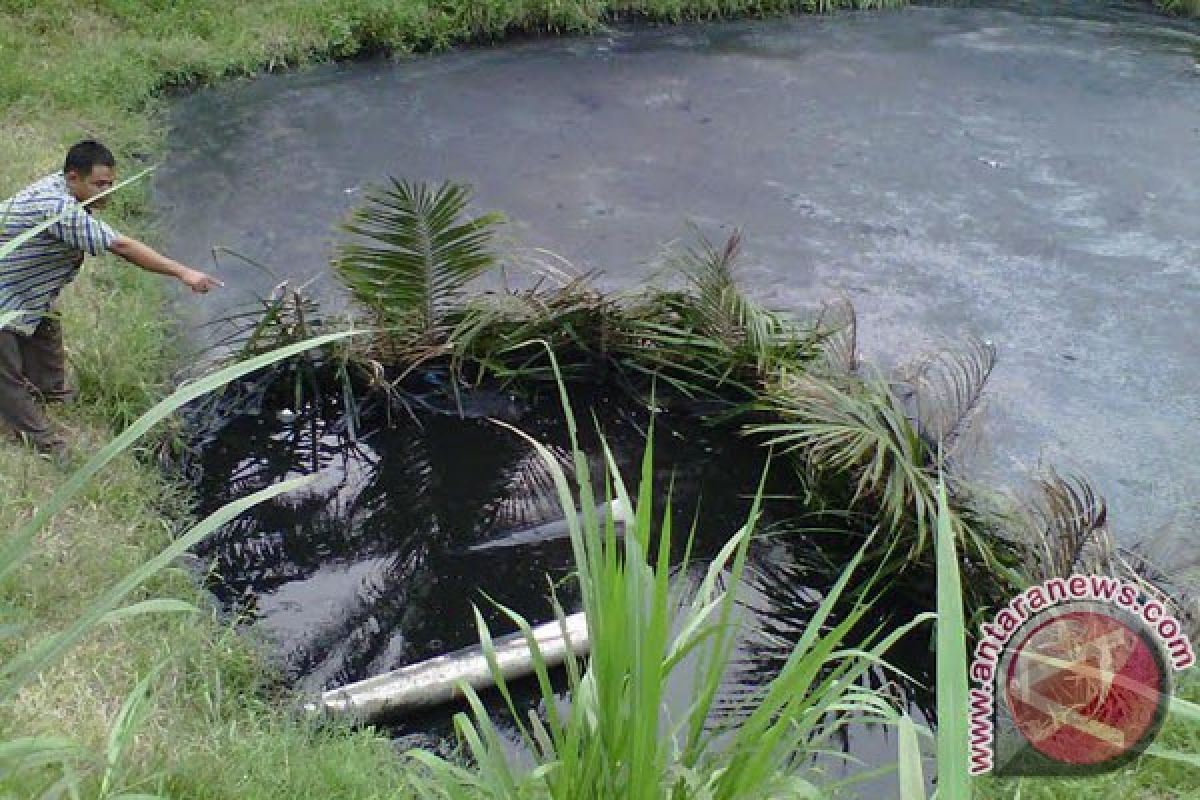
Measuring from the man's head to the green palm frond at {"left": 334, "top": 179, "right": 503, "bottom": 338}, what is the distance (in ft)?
3.64

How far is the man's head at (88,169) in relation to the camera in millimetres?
3924

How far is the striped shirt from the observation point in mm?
3939

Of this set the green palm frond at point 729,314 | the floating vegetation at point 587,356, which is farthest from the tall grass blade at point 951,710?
the green palm frond at point 729,314

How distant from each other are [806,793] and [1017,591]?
2.06m

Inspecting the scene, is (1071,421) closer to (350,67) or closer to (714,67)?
(714,67)

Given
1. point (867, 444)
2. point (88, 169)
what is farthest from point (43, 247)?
point (867, 444)

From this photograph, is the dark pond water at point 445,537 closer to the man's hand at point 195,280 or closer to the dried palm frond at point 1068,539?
the dried palm frond at point 1068,539

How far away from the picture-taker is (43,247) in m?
4.04

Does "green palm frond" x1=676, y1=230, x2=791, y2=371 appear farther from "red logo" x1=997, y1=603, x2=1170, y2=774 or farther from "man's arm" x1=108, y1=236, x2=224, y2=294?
"red logo" x1=997, y1=603, x2=1170, y2=774

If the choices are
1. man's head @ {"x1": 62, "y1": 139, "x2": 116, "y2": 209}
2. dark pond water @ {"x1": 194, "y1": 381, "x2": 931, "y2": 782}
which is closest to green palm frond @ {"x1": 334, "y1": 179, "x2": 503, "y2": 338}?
dark pond water @ {"x1": 194, "y1": 381, "x2": 931, "y2": 782}

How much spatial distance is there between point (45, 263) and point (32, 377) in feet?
1.88

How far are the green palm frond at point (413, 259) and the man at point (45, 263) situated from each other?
79cm

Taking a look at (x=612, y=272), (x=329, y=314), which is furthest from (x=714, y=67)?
(x=329, y=314)

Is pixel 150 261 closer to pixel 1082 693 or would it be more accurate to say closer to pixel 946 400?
pixel 946 400
